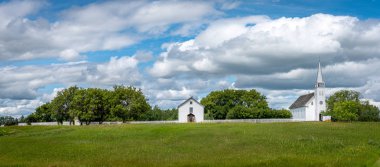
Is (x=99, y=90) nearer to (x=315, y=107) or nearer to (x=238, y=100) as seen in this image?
(x=238, y=100)

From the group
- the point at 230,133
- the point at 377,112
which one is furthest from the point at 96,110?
the point at 377,112

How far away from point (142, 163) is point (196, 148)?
9.89m

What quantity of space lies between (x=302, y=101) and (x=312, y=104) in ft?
21.2

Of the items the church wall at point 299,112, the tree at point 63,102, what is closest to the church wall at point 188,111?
the tree at point 63,102

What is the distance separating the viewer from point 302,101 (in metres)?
150

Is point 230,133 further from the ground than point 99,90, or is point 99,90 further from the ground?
point 99,90

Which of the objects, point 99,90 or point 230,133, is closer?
point 230,133

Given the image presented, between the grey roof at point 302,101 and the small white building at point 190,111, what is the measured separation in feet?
128

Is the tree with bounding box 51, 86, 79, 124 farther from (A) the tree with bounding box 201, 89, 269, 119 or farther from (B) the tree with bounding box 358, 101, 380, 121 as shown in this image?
(B) the tree with bounding box 358, 101, 380, 121

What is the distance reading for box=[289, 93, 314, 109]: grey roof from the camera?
144m

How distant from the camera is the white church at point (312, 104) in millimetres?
135000

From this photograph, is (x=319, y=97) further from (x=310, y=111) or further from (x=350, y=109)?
(x=350, y=109)

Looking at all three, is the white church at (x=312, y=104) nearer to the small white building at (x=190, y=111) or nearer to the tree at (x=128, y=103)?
the small white building at (x=190, y=111)

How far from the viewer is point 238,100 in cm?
13888
